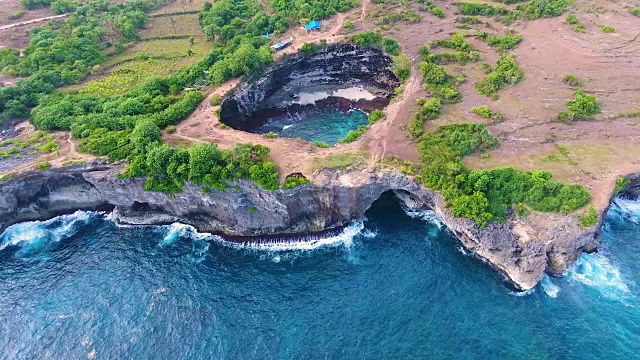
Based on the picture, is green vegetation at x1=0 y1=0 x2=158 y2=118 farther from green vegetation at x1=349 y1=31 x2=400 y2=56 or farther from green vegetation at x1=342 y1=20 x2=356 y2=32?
green vegetation at x1=349 y1=31 x2=400 y2=56

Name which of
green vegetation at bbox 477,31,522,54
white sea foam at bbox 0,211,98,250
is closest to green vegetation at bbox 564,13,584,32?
green vegetation at bbox 477,31,522,54

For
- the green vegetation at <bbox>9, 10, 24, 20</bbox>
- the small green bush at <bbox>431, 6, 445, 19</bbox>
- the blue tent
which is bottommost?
the small green bush at <bbox>431, 6, 445, 19</bbox>

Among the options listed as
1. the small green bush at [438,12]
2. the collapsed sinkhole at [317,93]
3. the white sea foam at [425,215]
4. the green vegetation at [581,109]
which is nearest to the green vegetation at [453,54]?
the collapsed sinkhole at [317,93]

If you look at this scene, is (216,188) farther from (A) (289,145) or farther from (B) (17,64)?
(B) (17,64)

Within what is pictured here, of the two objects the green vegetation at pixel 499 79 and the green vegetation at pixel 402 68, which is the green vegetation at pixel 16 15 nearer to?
the green vegetation at pixel 402 68

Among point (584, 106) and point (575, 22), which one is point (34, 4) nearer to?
point (584, 106)
